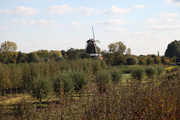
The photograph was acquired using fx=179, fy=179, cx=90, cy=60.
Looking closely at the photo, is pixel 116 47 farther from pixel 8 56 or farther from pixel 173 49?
pixel 8 56

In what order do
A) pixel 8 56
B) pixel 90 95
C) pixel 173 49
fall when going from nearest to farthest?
pixel 90 95, pixel 8 56, pixel 173 49

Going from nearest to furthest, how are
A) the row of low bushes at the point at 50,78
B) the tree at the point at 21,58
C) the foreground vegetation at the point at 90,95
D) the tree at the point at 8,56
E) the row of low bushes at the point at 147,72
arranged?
the foreground vegetation at the point at 90,95
the row of low bushes at the point at 50,78
the row of low bushes at the point at 147,72
the tree at the point at 8,56
the tree at the point at 21,58

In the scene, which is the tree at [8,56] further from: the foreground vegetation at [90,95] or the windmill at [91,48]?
the foreground vegetation at [90,95]

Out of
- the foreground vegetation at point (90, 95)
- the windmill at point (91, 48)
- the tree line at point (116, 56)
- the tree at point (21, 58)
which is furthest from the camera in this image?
the tree at point (21, 58)

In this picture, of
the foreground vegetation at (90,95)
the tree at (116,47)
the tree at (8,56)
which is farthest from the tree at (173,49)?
the tree at (8,56)

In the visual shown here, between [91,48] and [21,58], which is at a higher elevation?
[91,48]

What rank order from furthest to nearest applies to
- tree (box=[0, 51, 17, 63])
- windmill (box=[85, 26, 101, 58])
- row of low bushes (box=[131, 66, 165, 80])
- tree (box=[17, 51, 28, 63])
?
tree (box=[17, 51, 28, 63]), tree (box=[0, 51, 17, 63]), windmill (box=[85, 26, 101, 58]), row of low bushes (box=[131, 66, 165, 80])

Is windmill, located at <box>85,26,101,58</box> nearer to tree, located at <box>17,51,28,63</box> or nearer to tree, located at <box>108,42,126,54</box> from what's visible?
tree, located at <box>108,42,126,54</box>

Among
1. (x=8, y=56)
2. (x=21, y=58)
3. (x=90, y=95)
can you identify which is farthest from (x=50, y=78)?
(x=8, y=56)

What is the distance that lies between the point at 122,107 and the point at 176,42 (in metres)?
78.4

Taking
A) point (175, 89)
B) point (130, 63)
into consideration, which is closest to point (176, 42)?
point (130, 63)

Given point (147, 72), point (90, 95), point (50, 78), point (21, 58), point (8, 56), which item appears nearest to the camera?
point (90, 95)

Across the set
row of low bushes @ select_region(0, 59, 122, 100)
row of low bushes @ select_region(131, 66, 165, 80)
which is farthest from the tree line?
row of low bushes @ select_region(0, 59, 122, 100)

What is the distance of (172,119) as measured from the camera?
468 centimetres
